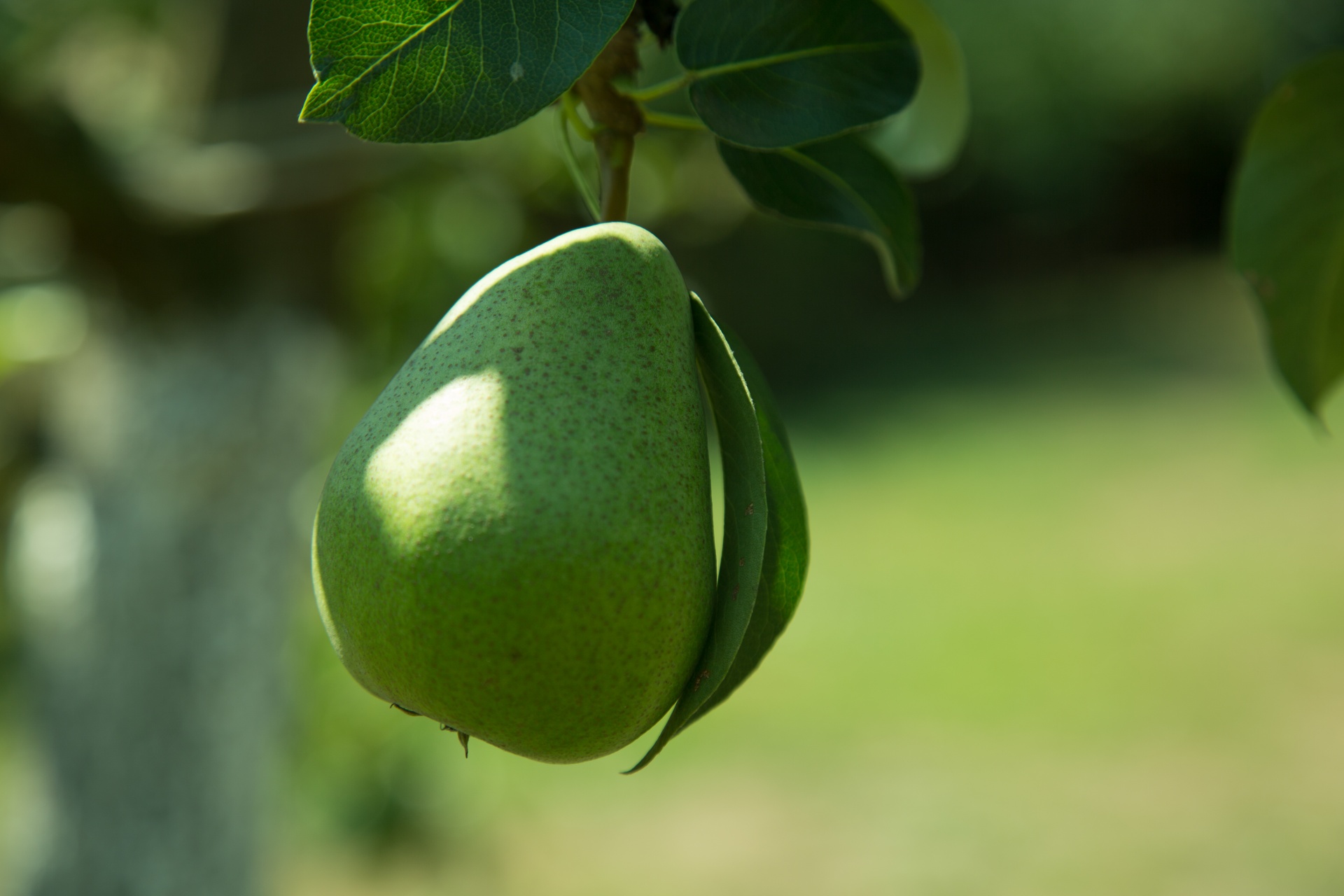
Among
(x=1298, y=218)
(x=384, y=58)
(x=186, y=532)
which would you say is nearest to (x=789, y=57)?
(x=384, y=58)

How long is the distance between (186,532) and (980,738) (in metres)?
2.79

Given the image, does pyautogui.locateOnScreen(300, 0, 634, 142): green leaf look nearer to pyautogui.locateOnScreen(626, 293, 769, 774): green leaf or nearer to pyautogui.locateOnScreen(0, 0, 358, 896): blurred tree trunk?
pyautogui.locateOnScreen(626, 293, 769, 774): green leaf

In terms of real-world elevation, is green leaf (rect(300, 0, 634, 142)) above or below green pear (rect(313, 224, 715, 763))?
above

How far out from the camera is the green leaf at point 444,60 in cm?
48

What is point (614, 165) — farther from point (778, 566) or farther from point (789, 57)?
point (778, 566)

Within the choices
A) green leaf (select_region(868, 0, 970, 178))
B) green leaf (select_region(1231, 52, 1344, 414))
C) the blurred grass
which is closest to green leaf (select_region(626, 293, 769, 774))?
green leaf (select_region(868, 0, 970, 178))

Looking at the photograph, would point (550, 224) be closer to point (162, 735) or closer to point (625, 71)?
point (162, 735)

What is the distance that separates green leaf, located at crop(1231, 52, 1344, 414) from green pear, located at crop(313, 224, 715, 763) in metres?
0.53

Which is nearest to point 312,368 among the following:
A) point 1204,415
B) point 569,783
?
point 569,783

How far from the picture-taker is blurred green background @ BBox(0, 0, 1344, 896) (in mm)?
2256

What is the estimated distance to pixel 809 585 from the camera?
5910 mm

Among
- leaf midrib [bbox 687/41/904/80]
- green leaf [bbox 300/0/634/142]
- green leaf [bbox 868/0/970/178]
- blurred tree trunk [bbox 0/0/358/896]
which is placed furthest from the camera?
blurred tree trunk [bbox 0/0/358/896]

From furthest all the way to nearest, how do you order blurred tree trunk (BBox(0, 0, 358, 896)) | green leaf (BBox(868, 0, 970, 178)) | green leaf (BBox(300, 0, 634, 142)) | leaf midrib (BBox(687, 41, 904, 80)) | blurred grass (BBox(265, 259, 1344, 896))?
blurred grass (BBox(265, 259, 1344, 896))
blurred tree trunk (BBox(0, 0, 358, 896))
green leaf (BBox(868, 0, 970, 178))
leaf midrib (BBox(687, 41, 904, 80))
green leaf (BBox(300, 0, 634, 142))

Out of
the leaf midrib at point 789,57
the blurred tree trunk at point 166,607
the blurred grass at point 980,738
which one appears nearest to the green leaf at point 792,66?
the leaf midrib at point 789,57
